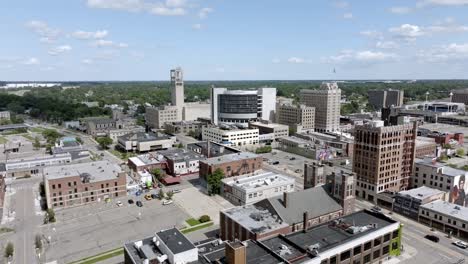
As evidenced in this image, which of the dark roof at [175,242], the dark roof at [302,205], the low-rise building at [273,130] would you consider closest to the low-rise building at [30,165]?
the dark roof at [175,242]

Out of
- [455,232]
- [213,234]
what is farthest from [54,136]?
[455,232]

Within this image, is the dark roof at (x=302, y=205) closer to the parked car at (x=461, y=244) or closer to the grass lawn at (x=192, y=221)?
the grass lawn at (x=192, y=221)

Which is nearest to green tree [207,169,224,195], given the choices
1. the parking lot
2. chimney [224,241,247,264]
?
the parking lot

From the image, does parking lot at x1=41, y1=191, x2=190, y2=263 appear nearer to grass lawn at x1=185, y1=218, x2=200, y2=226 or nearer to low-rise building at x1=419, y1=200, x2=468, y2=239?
grass lawn at x1=185, y1=218, x2=200, y2=226

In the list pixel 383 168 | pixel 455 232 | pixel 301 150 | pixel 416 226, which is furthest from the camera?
pixel 301 150

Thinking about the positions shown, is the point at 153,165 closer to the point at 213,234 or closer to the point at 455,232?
the point at 213,234

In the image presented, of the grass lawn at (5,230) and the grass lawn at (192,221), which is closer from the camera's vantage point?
the grass lawn at (5,230)
